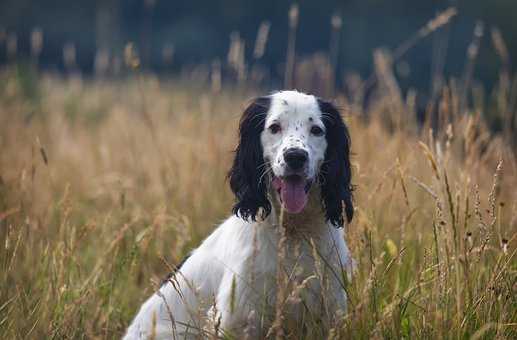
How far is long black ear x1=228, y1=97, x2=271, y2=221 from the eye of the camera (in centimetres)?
311

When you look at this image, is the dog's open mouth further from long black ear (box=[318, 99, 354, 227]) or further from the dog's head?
long black ear (box=[318, 99, 354, 227])

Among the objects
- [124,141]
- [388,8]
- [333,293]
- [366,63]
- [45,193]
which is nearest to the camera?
[333,293]

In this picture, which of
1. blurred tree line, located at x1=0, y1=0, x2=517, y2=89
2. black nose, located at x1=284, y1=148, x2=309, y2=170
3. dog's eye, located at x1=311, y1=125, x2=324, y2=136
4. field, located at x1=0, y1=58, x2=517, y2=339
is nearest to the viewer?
field, located at x1=0, y1=58, x2=517, y2=339

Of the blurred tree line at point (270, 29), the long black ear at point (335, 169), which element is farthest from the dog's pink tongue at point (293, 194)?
the blurred tree line at point (270, 29)

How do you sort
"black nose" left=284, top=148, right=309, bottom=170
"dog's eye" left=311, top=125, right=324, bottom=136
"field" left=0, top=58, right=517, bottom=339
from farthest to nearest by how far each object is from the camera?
"dog's eye" left=311, top=125, right=324, bottom=136 → "black nose" left=284, top=148, right=309, bottom=170 → "field" left=0, top=58, right=517, bottom=339

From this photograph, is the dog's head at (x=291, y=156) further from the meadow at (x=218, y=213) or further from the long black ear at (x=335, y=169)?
the meadow at (x=218, y=213)

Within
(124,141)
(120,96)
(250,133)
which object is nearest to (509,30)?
(120,96)

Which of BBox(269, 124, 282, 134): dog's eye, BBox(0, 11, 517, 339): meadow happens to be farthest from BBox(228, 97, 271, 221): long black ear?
BBox(0, 11, 517, 339): meadow

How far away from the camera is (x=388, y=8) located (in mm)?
22109

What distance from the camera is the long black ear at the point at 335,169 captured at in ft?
10.3

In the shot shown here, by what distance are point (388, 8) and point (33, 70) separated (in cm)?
1460

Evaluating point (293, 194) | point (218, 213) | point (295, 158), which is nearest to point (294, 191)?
point (293, 194)

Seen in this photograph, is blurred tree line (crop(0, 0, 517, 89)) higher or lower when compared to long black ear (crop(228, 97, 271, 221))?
higher

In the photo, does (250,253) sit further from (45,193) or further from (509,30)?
(509,30)
